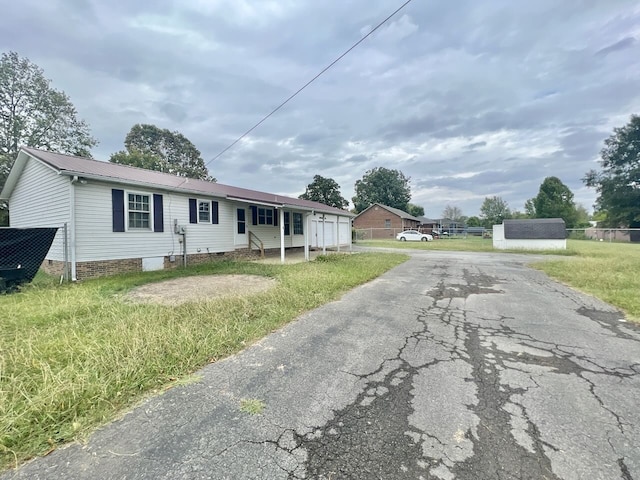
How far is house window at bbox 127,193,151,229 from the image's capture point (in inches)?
375

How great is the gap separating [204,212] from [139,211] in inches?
101

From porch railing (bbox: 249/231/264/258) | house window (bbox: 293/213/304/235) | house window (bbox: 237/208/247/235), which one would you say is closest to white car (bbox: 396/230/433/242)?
house window (bbox: 293/213/304/235)

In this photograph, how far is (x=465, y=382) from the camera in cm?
278

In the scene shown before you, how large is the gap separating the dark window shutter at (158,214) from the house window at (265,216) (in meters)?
4.90

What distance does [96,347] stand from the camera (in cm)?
328

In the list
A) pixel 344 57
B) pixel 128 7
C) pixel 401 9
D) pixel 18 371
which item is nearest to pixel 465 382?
pixel 18 371

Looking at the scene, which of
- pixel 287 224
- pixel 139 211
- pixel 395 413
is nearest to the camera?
pixel 395 413

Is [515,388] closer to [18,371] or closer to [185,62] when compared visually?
[18,371]

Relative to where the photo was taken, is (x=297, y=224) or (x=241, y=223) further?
(x=297, y=224)

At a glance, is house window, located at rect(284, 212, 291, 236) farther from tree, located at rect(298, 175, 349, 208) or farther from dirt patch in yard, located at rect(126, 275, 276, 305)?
tree, located at rect(298, 175, 349, 208)

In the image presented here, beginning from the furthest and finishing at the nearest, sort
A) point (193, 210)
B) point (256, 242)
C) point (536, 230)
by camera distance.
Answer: point (536, 230) < point (256, 242) < point (193, 210)

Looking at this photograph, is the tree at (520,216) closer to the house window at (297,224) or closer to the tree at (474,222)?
the tree at (474,222)

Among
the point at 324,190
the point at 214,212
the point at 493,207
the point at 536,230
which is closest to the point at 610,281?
the point at 214,212

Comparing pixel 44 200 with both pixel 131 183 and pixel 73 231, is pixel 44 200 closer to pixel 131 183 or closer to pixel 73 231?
pixel 73 231
